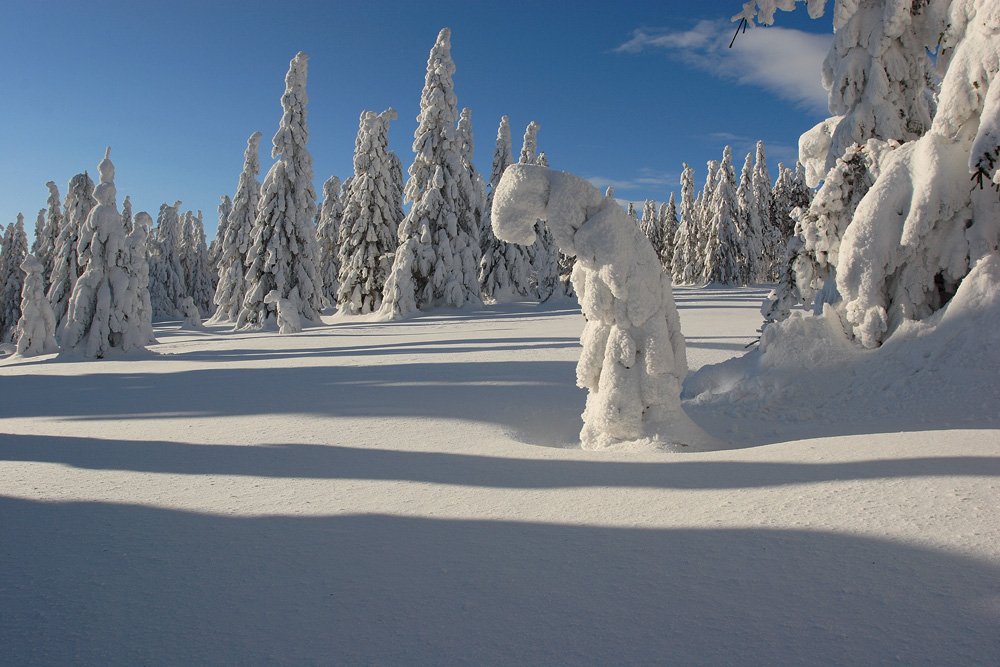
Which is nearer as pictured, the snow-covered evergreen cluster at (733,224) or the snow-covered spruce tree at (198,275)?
the snow-covered evergreen cluster at (733,224)

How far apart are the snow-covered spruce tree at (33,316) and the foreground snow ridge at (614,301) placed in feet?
64.2

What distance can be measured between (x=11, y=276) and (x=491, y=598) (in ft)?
135

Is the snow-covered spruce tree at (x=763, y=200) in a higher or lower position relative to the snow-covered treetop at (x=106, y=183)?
higher

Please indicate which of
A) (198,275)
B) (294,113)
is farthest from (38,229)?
(294,113)

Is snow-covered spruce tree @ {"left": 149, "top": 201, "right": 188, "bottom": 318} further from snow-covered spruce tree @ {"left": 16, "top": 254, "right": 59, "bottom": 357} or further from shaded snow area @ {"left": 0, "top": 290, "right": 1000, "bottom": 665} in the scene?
shaded snow area @ {"left": 0, "top": 290, "right": 1000, "bottom": 665}

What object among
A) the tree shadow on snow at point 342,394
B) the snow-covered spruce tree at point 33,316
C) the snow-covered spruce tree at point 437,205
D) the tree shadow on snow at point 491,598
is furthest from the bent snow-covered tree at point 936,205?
the snow-covered spruce tree at point 33,316

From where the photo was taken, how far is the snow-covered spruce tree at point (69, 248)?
25062 millimetres

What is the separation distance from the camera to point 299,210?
24.4 metres

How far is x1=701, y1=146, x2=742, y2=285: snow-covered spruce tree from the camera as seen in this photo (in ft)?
141

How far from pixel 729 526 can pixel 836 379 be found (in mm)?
4404

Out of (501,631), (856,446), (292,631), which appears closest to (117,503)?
(292,631)

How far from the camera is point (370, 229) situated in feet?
93.8

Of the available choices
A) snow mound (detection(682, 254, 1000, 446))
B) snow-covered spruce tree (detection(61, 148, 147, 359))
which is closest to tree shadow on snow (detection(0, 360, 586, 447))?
snow mound (detection(682, 254, 1000, 446))

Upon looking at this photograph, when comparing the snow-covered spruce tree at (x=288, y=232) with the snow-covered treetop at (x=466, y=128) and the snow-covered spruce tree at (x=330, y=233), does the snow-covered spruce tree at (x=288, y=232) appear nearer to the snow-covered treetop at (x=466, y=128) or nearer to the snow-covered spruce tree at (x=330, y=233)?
the snow-covered treetop at (x=466, y=128)
